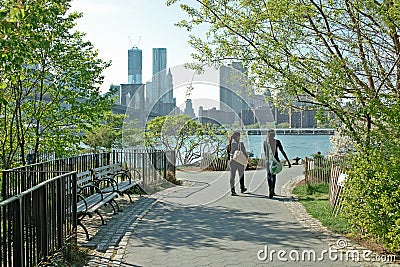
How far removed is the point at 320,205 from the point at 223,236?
3.91 meters

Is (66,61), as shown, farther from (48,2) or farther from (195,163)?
(195,163)

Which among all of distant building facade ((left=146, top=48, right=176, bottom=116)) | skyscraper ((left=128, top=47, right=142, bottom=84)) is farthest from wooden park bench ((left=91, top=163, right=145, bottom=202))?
→ skyscraper ((left=128, top=47, right=142, bottom=84))

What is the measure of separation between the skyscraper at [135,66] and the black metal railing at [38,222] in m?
9.74

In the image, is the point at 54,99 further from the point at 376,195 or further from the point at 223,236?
the point at 376,195

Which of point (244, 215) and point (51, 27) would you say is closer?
point (244, 215)

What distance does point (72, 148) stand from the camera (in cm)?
1296

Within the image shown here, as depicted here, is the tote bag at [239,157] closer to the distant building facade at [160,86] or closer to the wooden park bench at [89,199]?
the distant building facade at [160,86]

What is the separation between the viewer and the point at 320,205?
462 inches

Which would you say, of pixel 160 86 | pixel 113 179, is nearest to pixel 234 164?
pixel 160 86

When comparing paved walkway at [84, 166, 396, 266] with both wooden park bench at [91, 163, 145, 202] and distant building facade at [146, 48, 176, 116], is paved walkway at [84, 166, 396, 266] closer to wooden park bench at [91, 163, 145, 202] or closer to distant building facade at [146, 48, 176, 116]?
wooden park bench at [91, 163, 145, 202]

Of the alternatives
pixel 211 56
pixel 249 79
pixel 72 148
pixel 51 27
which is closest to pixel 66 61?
pixel 51 27

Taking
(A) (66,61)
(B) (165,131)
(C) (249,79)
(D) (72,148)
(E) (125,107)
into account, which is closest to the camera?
(C) (249,79)

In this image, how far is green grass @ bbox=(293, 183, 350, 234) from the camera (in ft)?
29.8

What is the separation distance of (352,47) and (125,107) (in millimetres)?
9330
